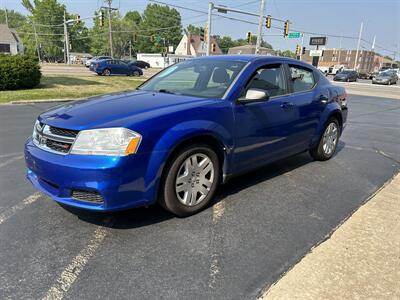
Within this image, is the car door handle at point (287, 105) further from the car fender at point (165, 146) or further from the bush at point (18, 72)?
the bush at point (18, 72)

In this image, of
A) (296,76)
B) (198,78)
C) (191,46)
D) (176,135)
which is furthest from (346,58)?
(176,135)

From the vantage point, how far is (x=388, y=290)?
262 cm

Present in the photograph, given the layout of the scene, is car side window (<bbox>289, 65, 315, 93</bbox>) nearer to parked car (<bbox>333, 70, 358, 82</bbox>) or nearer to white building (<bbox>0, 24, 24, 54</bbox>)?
parked car (<bbox>333, 70, 358, 82</bbox>)

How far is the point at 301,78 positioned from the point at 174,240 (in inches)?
122

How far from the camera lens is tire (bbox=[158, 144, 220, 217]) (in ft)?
11.3

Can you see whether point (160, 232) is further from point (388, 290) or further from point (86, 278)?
point (388, 290)

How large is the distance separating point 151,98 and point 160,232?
1.43 meters

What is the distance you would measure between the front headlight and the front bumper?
0.05m

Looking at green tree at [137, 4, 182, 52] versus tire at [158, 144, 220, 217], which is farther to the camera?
green tree at [137, 4, 182, 52]

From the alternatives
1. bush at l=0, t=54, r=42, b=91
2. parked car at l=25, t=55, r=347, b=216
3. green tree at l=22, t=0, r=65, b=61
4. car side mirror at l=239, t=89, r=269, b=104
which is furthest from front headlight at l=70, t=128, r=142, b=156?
green tree at l=22, t=0, r=65, b=61

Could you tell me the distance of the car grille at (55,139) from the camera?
3.20 metres

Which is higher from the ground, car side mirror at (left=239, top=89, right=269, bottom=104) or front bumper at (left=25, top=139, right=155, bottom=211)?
car side mirror at (left=239, top=89, right=269, bottom=104)

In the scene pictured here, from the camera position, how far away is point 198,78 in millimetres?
4527

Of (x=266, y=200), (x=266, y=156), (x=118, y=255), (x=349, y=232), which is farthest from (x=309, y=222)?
(x=118, y=255)
